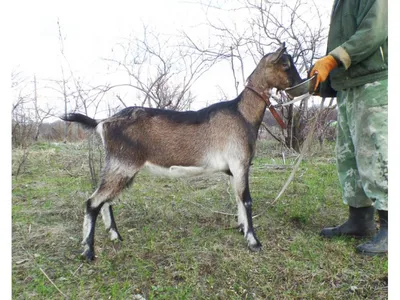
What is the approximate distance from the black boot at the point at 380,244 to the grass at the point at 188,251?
8 cm

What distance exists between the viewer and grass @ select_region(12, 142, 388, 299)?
2045 millimetres

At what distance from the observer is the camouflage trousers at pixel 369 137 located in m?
2.30

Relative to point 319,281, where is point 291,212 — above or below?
above

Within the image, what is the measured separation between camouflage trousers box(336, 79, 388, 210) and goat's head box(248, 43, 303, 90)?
1.68 feet

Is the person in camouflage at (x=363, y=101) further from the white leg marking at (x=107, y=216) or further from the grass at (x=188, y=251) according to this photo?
the white leg marking at (x=107, y=216)

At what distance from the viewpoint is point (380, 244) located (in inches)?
95.8

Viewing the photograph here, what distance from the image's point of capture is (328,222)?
10.4 feet

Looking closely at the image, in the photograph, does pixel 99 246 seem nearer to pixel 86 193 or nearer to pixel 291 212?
pixel 86 193

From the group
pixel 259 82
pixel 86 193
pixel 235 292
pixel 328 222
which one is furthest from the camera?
pixel 86 193

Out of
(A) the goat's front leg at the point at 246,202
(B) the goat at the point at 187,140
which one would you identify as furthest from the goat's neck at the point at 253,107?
(A) the goat's front leg at the point at 246,202

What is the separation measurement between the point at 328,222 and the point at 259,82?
5.52 feet

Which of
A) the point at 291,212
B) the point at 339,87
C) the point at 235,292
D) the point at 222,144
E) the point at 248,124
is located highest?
the point at 339,87

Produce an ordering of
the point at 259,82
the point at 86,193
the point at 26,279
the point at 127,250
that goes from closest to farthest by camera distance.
A: the point at 26,279 → the point at 127,250 → the point at 259,82 → the point at 86,193

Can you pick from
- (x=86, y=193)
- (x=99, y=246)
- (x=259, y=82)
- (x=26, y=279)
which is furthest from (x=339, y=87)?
(x=86, y=193)
